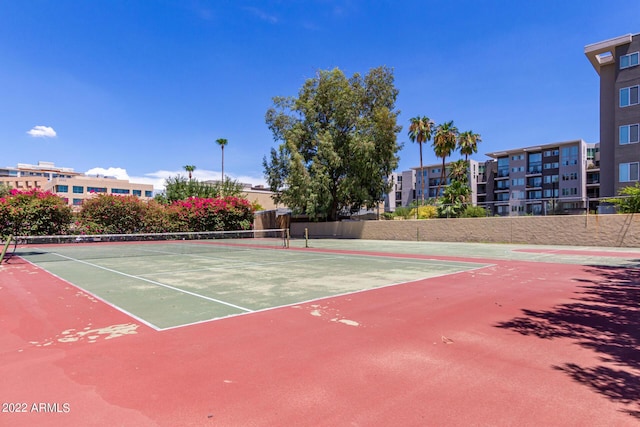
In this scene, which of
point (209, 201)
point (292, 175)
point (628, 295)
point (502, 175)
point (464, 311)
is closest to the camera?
point (464, 311)

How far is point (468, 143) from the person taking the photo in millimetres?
55438

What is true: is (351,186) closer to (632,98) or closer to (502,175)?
(632,98)

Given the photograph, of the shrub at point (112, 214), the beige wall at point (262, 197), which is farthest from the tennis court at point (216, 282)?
the beige wall at point (262, 197)

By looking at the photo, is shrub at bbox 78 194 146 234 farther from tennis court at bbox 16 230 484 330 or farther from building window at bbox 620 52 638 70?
building window at bbox 620 52 638 70

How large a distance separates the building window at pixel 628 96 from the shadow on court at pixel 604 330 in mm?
28809

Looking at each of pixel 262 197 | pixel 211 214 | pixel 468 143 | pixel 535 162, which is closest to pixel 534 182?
pixel 535 162

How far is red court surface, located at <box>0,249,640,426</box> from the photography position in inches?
129

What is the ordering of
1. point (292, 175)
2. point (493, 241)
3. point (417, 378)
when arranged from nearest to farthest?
point (417, 378) < point (493, 241) < point (292, 175)

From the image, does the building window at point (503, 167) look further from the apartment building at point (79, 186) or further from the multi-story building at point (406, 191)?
the apartment building at point (79, 186)

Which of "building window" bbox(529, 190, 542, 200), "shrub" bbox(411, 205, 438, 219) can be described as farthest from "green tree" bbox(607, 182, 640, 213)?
"building window" bbox(529, 190, 542, 200)

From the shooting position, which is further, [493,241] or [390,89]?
[390,89]

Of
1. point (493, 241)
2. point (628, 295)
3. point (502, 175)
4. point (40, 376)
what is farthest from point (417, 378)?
point (502, 175)

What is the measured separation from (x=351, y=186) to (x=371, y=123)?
22.1 feet

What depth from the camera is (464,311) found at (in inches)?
271
